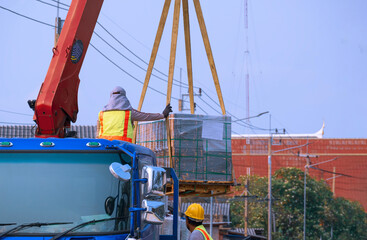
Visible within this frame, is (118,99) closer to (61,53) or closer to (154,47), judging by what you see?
(61,53)

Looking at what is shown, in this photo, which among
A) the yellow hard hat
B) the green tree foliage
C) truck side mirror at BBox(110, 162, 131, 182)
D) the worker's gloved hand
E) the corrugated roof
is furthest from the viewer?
the green tree foliage

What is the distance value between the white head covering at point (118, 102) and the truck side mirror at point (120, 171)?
2.81 metres

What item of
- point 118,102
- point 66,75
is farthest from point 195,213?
point 66,75

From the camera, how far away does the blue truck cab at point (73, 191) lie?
5.99 m

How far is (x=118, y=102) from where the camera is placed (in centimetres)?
866

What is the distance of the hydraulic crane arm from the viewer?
7.91m

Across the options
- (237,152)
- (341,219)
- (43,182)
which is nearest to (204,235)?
(43,182)

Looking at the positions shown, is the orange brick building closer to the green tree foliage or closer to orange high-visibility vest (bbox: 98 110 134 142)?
the green tree foliage

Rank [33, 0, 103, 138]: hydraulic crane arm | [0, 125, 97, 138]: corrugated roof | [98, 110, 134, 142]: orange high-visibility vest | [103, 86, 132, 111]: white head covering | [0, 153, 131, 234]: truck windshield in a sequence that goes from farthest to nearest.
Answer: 1. [0, 125, 97, 138]: corrugated roof
2. [103, 86, 132, 111]: white head covering
3. [98, 110, 134, 142]: orange high-visibility vest
4. [33, 0, 103, 138]: hydraulic crane arm
5. [0, 153, 131, 234]: truck windshield

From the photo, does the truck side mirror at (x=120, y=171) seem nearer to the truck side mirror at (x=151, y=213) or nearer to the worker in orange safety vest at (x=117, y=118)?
the truck side mirror at (x=151, y=213)

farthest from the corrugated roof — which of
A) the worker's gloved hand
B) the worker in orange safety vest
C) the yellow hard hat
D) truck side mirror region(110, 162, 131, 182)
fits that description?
truck side mirror region(110, 162, 131, 182)

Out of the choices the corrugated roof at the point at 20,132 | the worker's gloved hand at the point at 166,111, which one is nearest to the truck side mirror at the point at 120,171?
the worker's gloved hand at the point at 166,111

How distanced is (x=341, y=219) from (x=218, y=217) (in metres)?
14.8

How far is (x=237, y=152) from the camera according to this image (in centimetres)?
8756
